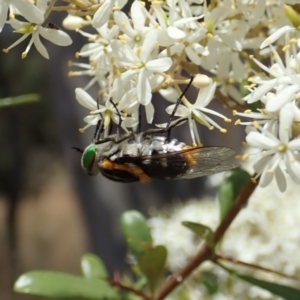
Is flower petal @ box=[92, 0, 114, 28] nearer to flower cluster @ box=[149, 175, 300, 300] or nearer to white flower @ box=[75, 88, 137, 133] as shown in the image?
white flower @ box=[75, 88, 137, 133]

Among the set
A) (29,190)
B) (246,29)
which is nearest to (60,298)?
(246,29)

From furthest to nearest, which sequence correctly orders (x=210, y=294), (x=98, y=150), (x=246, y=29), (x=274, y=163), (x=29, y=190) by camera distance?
1. (x=29, y=190)
2. (x=210, y=294)
3. (x=98, y=150)
4. (x=246, y=29)
5. (x=274, y=163)

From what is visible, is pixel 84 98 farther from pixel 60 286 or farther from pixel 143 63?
pixel 60 286

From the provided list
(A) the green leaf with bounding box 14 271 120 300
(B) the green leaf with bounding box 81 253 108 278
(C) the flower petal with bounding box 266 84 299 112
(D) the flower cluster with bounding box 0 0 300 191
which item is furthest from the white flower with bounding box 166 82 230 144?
(B) the green leaf with bounding box 81 253 108 278

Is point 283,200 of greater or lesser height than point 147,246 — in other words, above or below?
below

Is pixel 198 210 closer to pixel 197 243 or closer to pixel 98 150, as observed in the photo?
pixel 197 243

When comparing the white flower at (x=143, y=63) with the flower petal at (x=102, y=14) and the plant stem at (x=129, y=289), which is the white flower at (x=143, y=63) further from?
the plant stem at (x=129, y=289)

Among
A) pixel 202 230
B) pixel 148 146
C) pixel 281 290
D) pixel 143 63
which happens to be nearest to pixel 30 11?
pixel 143 63
